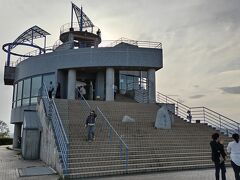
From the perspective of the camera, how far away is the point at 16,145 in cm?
2755

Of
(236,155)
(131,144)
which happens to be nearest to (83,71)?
(131,144)

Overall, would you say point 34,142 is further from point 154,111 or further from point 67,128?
point 154,111

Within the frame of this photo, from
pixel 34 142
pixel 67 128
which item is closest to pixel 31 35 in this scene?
pixel 34 142

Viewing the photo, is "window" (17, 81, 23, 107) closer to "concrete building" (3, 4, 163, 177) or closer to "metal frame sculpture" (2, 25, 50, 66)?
"concrete building" (3, 4, 163, 177)

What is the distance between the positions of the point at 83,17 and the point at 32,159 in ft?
70.7

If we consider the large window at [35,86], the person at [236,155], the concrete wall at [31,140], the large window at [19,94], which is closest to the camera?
the person at [236,155]

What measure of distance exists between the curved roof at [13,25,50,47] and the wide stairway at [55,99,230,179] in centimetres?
1873

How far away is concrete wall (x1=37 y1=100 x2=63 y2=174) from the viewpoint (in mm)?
10523

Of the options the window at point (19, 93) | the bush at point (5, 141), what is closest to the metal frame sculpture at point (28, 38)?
the window at point (19, 93)

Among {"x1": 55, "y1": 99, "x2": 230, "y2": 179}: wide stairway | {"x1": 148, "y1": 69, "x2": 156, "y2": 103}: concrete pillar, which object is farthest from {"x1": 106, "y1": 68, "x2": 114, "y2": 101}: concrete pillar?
{"x1": 55, "y1": 99, "x2": 230, "y2": 179}: wide stairway

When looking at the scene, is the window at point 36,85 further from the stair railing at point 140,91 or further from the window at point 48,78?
the stair railing at point 140,91

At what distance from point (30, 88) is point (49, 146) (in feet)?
49.0

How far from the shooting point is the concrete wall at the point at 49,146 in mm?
10523

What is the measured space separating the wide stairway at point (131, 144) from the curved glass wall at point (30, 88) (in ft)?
29.8
